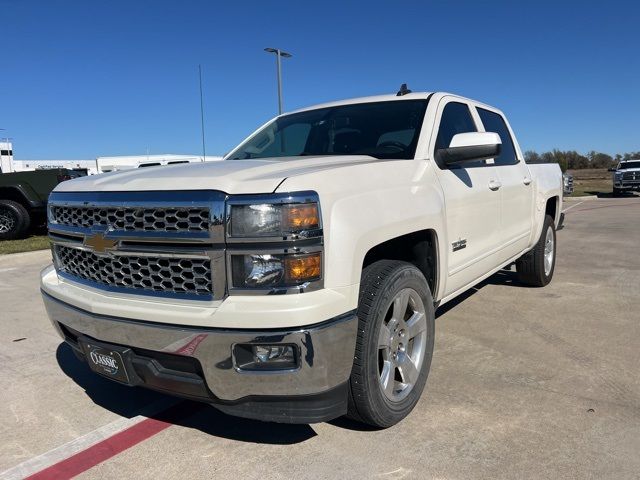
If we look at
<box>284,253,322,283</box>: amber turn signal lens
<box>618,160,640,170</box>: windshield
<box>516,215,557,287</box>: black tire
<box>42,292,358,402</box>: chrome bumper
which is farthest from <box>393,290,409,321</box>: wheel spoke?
<box>618,160,640,170</box>: windshield

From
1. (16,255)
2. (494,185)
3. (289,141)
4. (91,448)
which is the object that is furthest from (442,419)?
(16,255)

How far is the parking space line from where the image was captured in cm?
255

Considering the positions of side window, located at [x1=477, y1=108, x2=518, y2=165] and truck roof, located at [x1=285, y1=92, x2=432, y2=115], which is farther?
side window, located at [x1=477, y1=108, x2=518, y2=165]

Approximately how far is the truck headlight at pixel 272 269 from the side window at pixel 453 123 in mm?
1749

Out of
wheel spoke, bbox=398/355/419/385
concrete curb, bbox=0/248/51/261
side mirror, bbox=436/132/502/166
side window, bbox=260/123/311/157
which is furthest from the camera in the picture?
concrete curb, bbox=0/248/51/261

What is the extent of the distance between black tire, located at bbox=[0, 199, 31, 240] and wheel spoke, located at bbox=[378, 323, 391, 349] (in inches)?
415

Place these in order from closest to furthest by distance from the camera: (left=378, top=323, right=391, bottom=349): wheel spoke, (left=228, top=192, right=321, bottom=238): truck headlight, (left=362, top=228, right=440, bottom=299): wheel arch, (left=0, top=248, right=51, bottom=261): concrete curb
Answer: (left=228, top=192, right=321, bottom=238): truck headlight
(left=378, top=323, right=391, bottom=349): wheel spoke
(left=362, top=228, right=440, bottom=299): wheel arch
(left=0, top=248, right=51, bottom=261): concrete curb

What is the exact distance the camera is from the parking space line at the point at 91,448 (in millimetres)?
2552

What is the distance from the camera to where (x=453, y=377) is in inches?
138

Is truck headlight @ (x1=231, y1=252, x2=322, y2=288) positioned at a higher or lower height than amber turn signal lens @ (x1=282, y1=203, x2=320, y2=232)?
lower

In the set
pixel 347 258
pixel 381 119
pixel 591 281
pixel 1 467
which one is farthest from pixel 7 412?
pixel 591 281

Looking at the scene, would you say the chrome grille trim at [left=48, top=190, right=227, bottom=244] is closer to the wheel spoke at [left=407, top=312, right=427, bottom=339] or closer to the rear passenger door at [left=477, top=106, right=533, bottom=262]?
the wheel spoke at [left=407, top=312, right=427, bottom=339]

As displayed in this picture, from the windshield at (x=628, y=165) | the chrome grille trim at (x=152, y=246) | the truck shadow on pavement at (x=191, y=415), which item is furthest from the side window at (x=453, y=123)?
the windshield at (x=628, y=165)

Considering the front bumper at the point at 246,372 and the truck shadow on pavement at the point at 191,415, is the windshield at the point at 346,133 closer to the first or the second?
the front bumper at the point at 246,372
